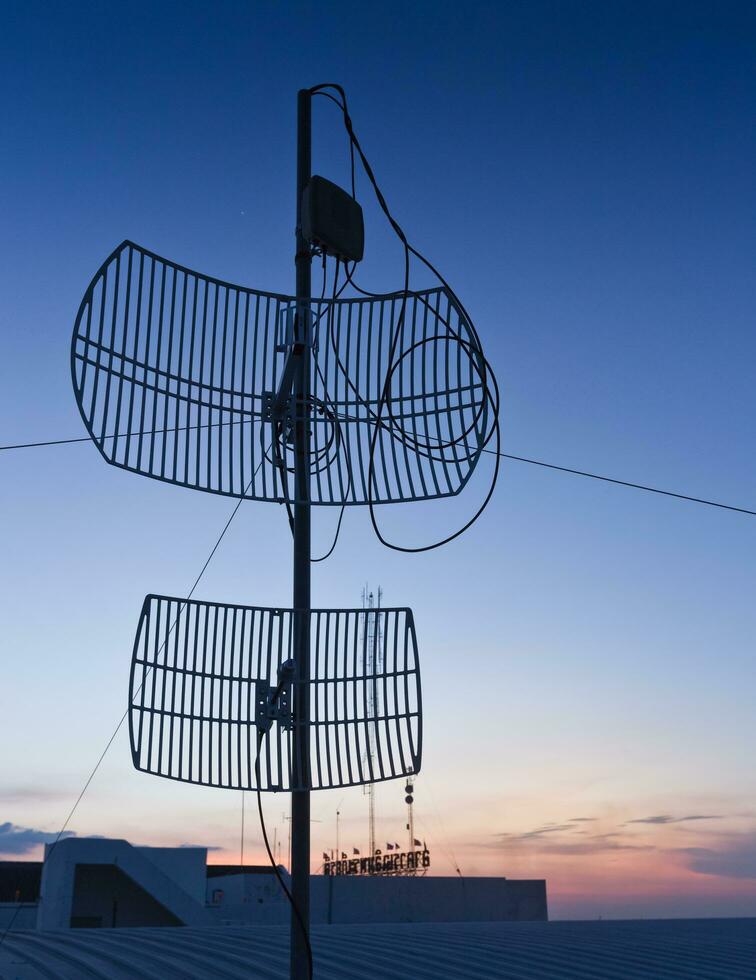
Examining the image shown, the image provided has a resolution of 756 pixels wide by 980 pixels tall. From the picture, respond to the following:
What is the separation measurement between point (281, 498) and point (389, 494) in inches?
21.8

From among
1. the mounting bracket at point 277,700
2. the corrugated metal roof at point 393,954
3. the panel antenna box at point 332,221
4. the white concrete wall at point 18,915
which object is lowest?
the corrugated metal roof at point 393,954

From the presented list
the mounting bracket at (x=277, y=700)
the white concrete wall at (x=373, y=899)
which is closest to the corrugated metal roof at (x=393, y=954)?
the mounting bracket at (x=277, y=700)

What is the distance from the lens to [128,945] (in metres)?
11.0

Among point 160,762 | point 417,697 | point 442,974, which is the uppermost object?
point 417,697

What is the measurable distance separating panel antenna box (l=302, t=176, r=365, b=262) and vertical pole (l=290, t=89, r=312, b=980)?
22 cm

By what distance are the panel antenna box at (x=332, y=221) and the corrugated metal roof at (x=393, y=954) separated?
6197 millimetres

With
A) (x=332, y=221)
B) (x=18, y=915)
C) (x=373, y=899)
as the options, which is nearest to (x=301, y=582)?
(x=332, y=221)

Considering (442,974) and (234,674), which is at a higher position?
(234,674)

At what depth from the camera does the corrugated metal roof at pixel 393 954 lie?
898 cm

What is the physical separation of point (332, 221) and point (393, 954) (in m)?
7.69

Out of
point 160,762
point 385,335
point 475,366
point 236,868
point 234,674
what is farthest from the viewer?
point 236,868

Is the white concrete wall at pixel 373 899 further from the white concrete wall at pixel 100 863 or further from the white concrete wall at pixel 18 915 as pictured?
the white concrete wall at pixel 18 915

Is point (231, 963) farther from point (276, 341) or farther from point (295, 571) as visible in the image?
point (276, 341)

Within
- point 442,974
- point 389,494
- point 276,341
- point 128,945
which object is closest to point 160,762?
point 389,494
